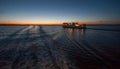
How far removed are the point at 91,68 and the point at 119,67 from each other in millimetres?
1898

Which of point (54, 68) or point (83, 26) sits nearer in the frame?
point (54, 68)

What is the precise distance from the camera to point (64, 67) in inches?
332

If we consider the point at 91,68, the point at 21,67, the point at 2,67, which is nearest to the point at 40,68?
the point at 21,67

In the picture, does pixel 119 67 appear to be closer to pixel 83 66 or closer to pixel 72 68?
pixel 83 66

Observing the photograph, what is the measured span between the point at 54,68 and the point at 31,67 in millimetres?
1528

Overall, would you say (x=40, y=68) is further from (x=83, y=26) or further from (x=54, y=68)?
(x=83, y=26)

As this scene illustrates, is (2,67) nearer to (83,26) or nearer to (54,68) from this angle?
(54,68)

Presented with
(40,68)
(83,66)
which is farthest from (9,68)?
(83,66)

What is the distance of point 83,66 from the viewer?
29.2ft

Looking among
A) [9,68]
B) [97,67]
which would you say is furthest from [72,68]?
[9,68]

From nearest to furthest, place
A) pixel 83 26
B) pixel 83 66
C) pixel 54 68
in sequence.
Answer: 1. pixel 54 68
2. pixel 83 66
3. pixel 83 26

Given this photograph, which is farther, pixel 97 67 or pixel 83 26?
pixel 83 26

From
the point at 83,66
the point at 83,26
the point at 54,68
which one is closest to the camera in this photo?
the point at 54,68

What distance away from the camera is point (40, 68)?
835 cm
